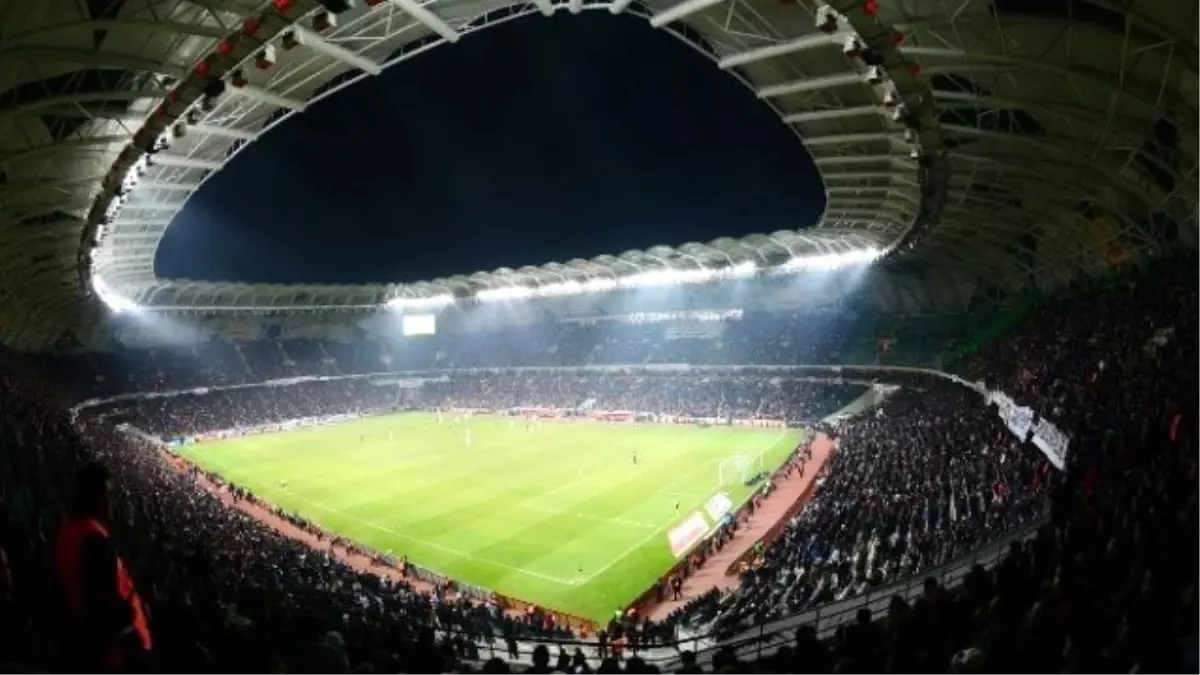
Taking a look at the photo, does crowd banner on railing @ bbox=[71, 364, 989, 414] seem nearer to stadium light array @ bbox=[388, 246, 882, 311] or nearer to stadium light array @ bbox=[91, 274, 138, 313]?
stadium light array @ bbox=[91, 274, 138, 313]

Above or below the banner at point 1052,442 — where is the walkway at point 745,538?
below

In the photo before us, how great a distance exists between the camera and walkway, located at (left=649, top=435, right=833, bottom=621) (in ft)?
88.6

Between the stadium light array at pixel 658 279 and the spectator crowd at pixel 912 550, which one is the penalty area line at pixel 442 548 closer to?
the spectator crowd at pixel 912 550

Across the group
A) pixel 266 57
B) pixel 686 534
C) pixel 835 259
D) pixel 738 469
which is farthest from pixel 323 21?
pixel 835 259

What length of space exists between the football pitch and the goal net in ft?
1.07

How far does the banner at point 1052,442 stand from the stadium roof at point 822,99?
8.78 meters

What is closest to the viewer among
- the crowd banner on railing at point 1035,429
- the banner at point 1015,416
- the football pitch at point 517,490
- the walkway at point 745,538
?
the crowd banner on railing at point 1035,429

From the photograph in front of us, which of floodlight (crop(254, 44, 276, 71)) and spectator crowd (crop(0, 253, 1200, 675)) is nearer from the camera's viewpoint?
spectator crowd (crop(0, 253, 1200, 675))

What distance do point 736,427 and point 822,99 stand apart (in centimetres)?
3557

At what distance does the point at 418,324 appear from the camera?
92.6m

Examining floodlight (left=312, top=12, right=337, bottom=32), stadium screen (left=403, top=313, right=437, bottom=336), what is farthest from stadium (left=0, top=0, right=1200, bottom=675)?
stadium screen (left=403, top=313, right=437, bottom=336)

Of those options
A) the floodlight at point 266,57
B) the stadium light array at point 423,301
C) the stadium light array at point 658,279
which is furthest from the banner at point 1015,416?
the stadium light array at point 423,301

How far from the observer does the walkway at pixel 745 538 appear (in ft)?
88.6

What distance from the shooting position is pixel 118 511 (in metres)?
16.1
